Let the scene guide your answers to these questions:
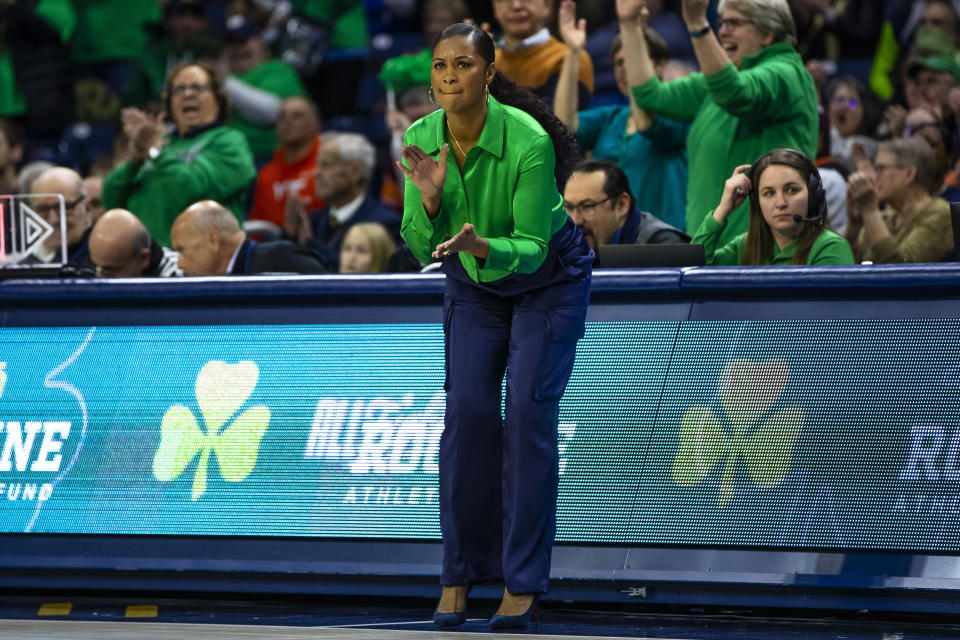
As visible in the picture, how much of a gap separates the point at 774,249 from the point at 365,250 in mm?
3180

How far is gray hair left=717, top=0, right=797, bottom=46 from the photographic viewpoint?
7.13 metres

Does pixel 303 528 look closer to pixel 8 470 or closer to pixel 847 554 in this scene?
pixel 8 470

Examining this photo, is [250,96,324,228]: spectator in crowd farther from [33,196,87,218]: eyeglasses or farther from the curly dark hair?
the curly dark hair

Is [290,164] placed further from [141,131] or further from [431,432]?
[431,432]

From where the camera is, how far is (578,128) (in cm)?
838

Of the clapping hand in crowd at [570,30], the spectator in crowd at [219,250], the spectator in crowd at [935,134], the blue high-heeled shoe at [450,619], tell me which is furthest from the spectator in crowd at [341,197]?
the blue high-heeled shoe at [450,619]

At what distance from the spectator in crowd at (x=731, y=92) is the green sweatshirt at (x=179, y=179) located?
8.33 feet

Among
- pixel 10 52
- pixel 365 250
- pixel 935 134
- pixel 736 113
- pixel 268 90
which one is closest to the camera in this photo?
pixel 736 113

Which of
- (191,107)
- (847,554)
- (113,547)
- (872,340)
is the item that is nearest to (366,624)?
(113,547)

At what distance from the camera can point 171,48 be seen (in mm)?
13023

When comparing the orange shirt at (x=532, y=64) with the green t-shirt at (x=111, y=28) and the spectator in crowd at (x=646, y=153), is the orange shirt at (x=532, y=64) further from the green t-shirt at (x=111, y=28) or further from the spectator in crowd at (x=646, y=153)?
the green t-shirt at (x=111, y=28)

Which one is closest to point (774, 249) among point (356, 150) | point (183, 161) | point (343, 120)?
point (183, 161)

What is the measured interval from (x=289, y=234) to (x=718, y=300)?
4592 millimetres

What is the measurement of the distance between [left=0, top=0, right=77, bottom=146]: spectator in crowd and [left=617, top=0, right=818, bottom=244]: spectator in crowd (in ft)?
22.8
